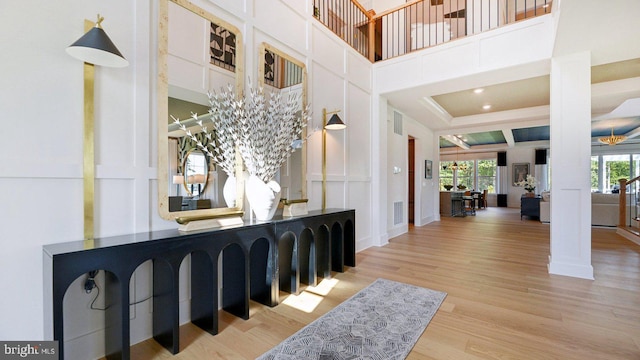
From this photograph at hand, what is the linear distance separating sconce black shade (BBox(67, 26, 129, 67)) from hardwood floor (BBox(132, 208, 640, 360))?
189cm

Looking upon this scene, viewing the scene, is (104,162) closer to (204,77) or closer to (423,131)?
(204,77)

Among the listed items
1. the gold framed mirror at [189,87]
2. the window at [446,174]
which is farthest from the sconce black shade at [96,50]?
the window at [446,174]

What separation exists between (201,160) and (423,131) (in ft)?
21.5

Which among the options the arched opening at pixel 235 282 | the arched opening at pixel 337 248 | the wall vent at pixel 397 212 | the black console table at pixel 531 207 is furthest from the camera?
the black console table at pixel 531 207

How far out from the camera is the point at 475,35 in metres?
3.90

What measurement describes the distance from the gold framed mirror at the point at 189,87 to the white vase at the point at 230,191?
0.09ft

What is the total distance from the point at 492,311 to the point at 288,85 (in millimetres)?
3003

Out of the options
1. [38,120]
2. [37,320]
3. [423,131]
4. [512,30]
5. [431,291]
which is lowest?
[431,291]

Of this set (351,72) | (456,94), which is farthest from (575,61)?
(351,72)

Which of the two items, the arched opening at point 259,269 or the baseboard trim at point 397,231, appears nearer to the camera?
the arched opening at point 259,269

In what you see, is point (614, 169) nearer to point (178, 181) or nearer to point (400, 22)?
point (400, 22)

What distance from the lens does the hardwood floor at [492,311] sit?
1.84 metres

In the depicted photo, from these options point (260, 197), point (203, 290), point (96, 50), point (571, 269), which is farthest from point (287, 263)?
point (571, 269)

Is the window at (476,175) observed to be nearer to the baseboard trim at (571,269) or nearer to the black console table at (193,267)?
the baseboard trim at (571,269)
